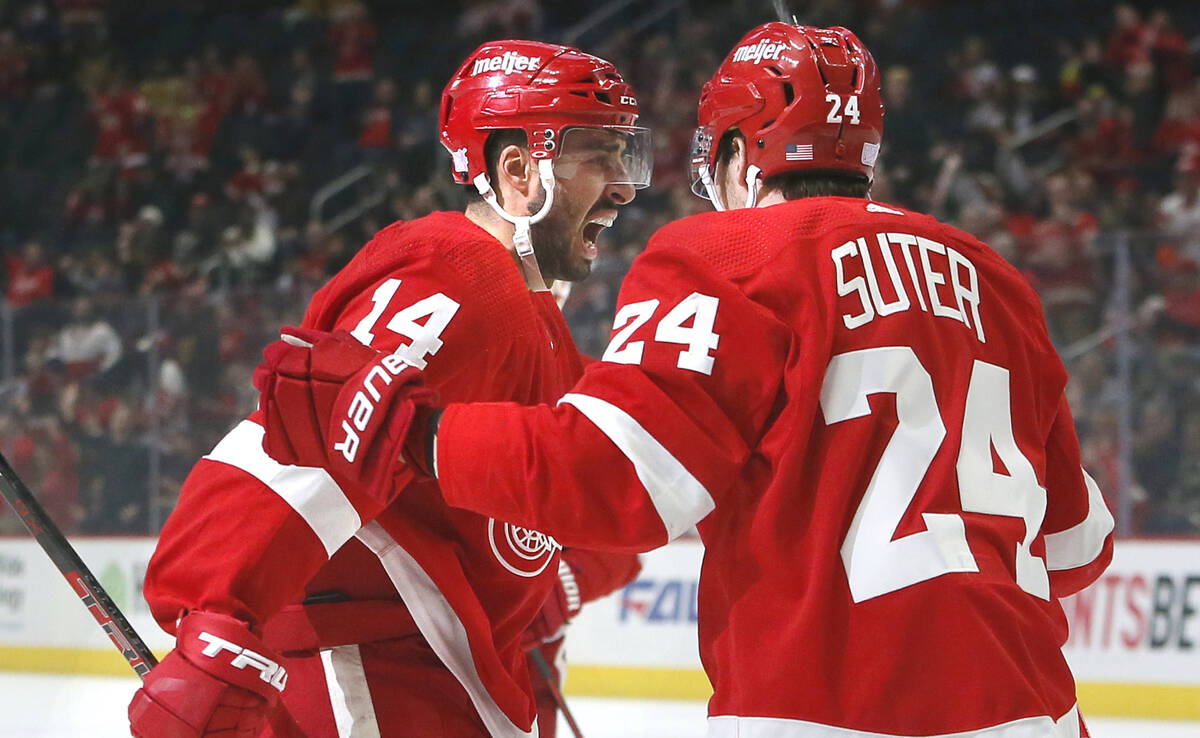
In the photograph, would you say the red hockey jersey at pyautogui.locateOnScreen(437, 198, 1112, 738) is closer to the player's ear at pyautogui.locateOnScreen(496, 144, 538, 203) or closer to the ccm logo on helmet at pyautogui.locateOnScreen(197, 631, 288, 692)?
the ccm logo on helmet at pyautogui.locateOnScreen(197, 631, 288, 692)

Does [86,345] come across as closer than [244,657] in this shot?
No

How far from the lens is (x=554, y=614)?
8.80 ft

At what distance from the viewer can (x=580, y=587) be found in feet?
9.09

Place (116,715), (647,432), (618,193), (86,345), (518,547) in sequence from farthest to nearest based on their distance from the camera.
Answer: (86,345) < (116,715) < (618,193) < (518,547) < (647,432)

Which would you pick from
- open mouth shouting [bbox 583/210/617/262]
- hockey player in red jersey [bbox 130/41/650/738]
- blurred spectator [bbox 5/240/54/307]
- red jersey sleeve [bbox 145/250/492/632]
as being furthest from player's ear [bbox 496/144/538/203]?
blurred spectator [bbox 5/240/54/307]

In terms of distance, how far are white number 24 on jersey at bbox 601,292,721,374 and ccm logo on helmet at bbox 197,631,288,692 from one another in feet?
1.80

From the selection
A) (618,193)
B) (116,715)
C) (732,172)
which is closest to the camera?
(732,172)

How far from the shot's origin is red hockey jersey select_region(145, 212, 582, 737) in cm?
169

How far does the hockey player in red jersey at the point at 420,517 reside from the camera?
1661 millimetres

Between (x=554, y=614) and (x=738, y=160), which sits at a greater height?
(x=738, y=160)

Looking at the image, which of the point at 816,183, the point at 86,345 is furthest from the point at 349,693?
the point at 86,345

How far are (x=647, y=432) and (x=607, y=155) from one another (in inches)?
36.1

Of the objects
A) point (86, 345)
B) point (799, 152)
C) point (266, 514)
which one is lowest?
point (86, 345)

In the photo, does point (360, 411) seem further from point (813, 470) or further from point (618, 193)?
point (618, 193)
